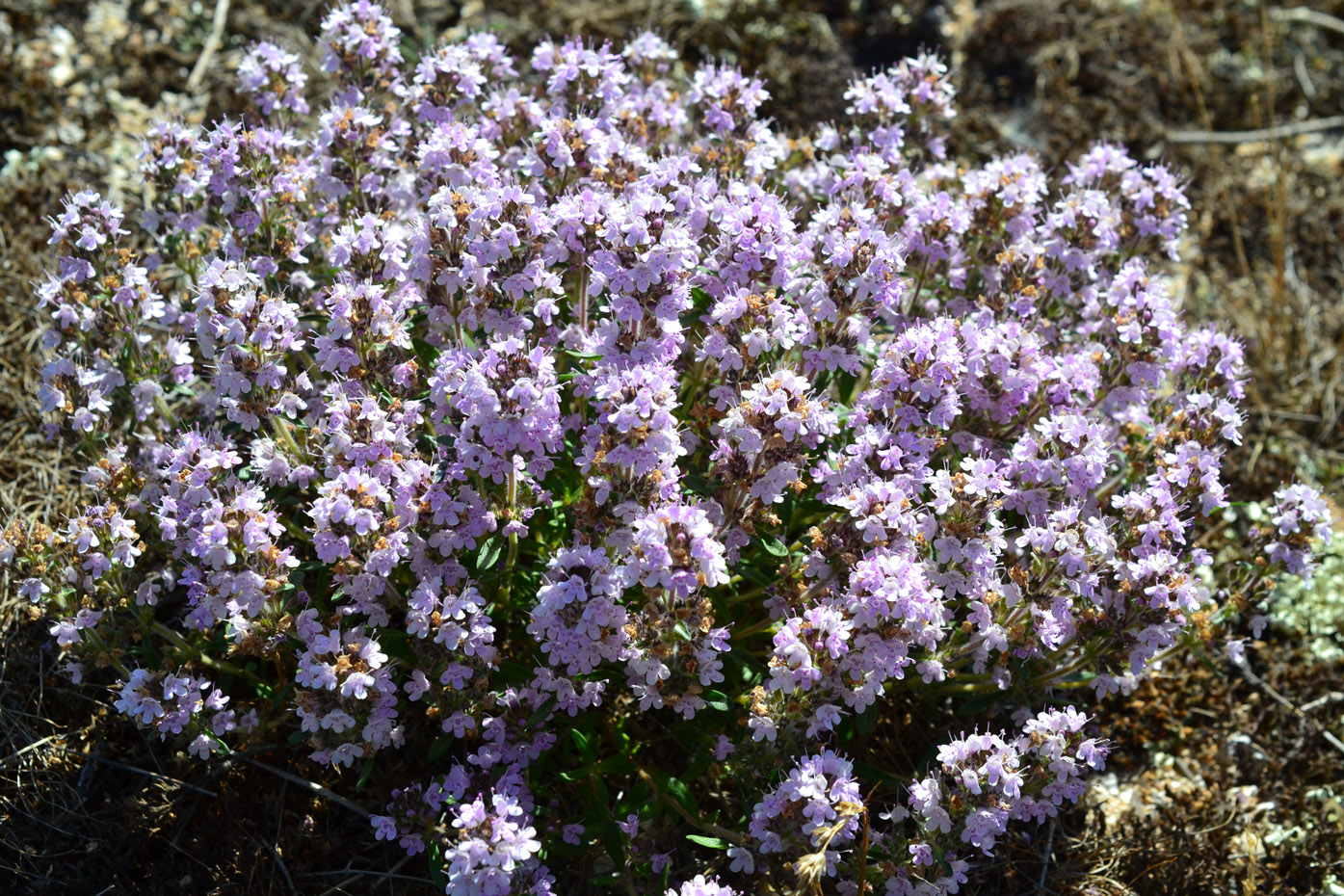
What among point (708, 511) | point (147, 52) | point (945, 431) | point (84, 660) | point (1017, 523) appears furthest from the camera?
point (147, 52)

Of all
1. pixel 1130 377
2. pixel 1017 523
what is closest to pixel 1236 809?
pixel 1017 523

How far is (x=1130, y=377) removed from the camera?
4992 millimetres

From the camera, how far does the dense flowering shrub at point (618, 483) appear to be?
399 centimetres

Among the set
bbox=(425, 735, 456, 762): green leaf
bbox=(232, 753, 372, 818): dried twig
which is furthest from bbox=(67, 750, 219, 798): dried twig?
bbox=(425, 735, 456, 762): green leaf

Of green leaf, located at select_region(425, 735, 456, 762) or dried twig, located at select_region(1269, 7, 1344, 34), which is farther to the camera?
dried twig, located at select_region(1269, 7, 1344, 34)

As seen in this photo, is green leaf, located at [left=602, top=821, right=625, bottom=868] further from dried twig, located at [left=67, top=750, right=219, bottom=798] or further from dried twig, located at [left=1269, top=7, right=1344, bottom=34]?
dried twig, located at [left=1269, top=7, right=1344, bottom=34]

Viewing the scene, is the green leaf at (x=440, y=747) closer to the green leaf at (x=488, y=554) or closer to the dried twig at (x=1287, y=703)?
the green leaf at (x=488, y=554)

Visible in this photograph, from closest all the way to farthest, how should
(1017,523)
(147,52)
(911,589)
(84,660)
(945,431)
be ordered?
(911,589) < (84,660) < (945,431) < (1017,523) < (147,52)

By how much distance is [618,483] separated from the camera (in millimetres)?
3949

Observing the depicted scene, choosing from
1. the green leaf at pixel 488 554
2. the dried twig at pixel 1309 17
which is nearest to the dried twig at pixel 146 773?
the green leaf at pixel 488 554

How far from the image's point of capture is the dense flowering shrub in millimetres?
3992

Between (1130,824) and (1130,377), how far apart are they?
2.10 metres

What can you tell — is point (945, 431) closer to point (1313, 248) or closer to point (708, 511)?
point (708, 511)

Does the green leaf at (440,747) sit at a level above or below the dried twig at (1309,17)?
below
